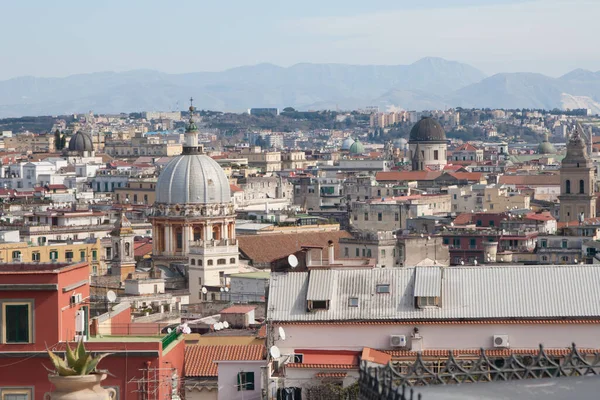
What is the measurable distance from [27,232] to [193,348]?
46.9 meters

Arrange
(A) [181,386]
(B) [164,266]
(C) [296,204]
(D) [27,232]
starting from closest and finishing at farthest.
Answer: (A) [181,386]
(B) [164,266]
(D) [27,232]
(C) [296,204]

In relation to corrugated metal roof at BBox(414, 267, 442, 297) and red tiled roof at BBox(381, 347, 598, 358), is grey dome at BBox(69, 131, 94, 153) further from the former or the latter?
red tiled roof at BBox(381, 347, 598, 358)

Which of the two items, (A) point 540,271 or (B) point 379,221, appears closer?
(A) point 540,271

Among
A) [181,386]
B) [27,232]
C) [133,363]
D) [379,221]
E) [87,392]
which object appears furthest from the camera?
[379,221]

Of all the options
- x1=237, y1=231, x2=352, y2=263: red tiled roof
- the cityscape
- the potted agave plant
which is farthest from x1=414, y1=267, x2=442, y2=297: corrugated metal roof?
x1=237, y1=231, x2=352, y2=263: red tiled roof

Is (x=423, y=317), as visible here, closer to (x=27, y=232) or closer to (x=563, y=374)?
(x=563, y=374)

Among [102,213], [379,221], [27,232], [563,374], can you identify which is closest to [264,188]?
[379,221]

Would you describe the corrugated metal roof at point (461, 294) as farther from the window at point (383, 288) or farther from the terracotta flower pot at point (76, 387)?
the terracotta flower pot at point (76, 387)

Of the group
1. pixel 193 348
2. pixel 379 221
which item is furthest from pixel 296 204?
pixel 193 348

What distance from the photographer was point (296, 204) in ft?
378

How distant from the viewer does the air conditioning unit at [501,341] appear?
80.4ft

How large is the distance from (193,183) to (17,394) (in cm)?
4559

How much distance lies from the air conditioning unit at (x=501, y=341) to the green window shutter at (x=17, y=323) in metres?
6.76

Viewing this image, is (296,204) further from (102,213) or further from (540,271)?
(540,271)
